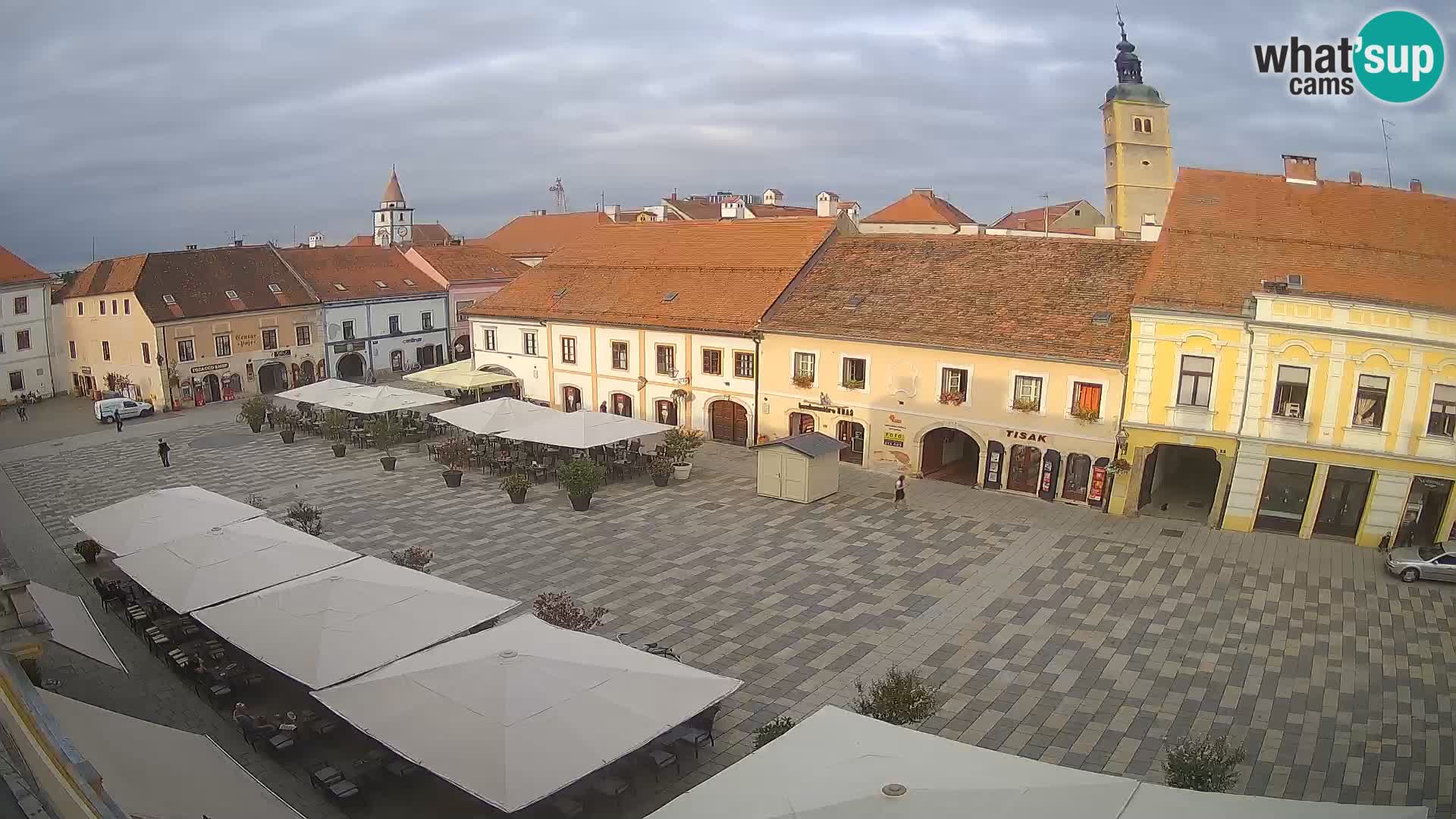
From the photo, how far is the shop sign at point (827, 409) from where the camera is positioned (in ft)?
103

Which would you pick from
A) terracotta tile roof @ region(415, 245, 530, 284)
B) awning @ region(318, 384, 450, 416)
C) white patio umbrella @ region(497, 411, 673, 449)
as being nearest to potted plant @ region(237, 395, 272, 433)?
awning @ region(318, 384, 450, 416)

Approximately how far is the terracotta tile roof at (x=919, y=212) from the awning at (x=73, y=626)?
52.1m

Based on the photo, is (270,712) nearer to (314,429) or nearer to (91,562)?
(91,562)

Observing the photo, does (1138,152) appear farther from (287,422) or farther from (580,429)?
(287,422)

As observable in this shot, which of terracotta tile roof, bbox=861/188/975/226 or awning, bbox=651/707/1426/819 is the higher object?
terracotta tile roof, bbox=861/188/975/226

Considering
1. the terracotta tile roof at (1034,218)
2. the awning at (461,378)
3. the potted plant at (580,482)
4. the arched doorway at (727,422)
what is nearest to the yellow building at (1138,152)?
the terracotta tile roof at (1034,218)

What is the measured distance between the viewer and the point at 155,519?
1991 centimetres

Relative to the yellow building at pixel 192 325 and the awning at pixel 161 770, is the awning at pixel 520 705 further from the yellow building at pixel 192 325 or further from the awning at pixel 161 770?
the yellow building at pixel 192 325

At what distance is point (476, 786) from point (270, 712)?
6935 mm

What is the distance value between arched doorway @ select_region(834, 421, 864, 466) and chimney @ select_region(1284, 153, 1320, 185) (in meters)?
14.9

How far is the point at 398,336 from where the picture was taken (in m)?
54.8

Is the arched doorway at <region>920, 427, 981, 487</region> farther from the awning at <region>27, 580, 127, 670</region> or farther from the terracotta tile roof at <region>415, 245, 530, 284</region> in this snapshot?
the terracotta tile roof at <region>415, 245, 530, 284</region>

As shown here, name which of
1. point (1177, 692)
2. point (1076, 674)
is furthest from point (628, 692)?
point (1177, 692)

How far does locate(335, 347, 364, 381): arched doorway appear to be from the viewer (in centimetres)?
5263
